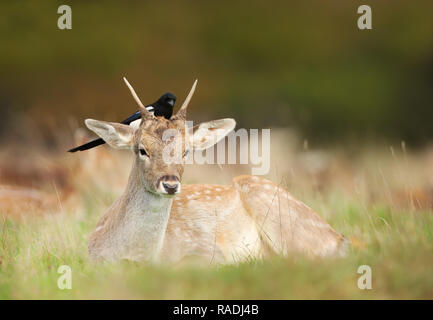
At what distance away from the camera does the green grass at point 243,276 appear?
4094 mm

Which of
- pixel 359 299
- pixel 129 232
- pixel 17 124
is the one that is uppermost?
pixel 17 124

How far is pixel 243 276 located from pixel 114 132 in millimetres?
1502

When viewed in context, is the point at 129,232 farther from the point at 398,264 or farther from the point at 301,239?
the point at 398,264

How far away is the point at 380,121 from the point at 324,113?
311 centimetres

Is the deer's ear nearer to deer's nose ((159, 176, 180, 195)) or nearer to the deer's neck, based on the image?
the deer's neck

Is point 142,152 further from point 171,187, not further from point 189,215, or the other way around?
point 189,215

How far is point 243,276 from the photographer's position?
4.24 meters

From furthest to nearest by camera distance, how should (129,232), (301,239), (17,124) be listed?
(17,124)
(301,239)
(129,232)

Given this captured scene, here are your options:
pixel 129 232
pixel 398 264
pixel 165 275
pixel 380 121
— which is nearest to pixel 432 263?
pixel 398 264

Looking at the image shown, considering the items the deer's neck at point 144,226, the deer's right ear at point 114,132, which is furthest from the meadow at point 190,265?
the deer's right ear at point 114,132

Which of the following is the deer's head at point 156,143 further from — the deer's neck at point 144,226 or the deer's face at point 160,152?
the deer's neck at point 144,226

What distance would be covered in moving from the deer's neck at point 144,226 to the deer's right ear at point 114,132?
0.27 meters

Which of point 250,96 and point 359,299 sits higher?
point 250,96
